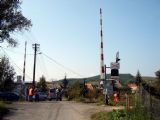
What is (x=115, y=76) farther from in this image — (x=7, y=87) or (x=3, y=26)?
(x=7, y=87)

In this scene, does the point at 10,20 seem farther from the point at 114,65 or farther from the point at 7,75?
the point at 7,75

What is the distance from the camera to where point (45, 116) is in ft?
68.1

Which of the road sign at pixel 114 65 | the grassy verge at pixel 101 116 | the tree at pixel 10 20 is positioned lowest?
the grassy verge at pixel 101 116

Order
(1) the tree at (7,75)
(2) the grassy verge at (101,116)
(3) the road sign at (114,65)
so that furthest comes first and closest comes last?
1. (1) the tree at (7,75)
2. (3) the road sign at (114,65)
3. (2) the grassy verge at (101,116)

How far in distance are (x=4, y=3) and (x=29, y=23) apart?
12.7 feet

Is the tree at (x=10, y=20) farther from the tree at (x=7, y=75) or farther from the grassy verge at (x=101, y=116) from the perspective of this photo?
the tree at (x=7, y=75)

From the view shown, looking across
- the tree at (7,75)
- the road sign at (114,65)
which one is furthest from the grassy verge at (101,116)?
the tree at (7,75)

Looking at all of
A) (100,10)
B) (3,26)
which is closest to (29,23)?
(3,26)

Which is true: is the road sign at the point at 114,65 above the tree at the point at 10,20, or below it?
below

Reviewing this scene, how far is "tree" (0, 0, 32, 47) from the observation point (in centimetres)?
3300

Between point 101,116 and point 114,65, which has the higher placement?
point 114,65

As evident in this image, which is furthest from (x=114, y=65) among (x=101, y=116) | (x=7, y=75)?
(x=7, y=75)

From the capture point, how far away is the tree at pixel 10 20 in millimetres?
33000

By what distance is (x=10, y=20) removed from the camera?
34188mm
